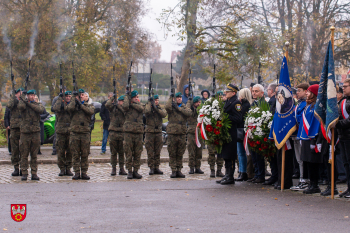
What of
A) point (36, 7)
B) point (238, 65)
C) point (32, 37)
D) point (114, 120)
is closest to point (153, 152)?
point (114, 120)

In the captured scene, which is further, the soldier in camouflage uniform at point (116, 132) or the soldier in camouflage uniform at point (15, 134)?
the soldier in camouflage uniform at point (116, 132)

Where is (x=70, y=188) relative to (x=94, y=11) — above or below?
below

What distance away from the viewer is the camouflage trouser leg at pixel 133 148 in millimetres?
11039

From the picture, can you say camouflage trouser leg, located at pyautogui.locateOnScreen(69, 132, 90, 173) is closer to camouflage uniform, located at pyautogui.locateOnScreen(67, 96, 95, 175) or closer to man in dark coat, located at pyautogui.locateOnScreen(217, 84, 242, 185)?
camouflage uniform, located at pyautogui.locateOnScreen(67, 96, 95, 175)

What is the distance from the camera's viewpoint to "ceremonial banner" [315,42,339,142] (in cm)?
795

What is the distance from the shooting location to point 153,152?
11.7m

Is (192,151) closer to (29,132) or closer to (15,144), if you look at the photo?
(29,132)

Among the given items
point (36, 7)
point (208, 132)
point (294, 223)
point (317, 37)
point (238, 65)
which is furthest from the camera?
point (317, 37)

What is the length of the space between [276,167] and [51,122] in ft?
32.3

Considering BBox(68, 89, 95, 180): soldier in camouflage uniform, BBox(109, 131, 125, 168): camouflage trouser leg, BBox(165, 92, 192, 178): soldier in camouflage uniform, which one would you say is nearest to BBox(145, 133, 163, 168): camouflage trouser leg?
BBox(165, 92, 192, 178): soldier in camouflage uniform

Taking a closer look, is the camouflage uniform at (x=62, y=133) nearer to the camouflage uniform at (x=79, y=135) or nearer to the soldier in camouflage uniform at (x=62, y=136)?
the soldier in camouflage uniform at (x=62, y=136)

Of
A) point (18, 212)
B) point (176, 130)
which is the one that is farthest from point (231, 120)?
point (18, 212)

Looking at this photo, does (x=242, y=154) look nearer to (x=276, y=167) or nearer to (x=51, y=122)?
(x=276, y=167)

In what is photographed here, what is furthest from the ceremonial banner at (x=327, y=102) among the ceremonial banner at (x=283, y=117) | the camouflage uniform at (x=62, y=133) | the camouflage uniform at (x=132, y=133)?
the camouflage uniform at (x=62, y=133)
